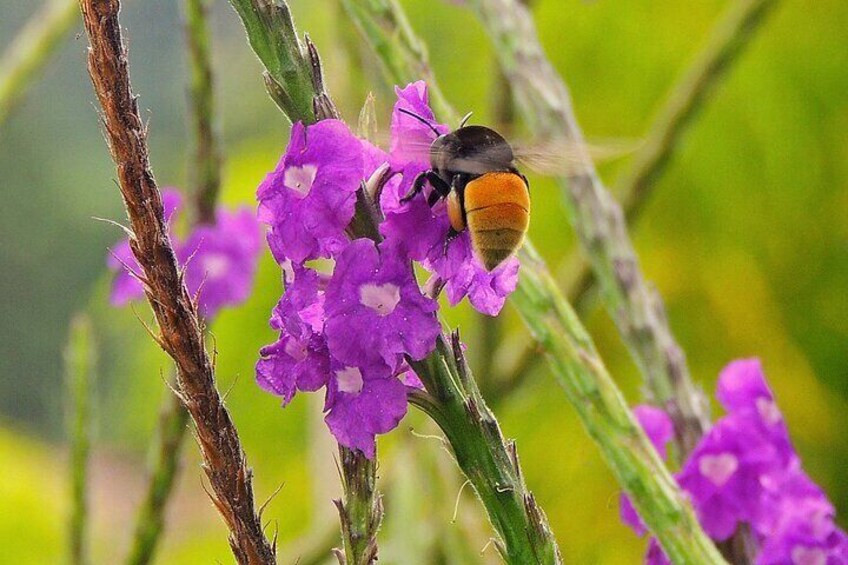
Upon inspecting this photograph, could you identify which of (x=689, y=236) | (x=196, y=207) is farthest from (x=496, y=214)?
(x=689, y=236)

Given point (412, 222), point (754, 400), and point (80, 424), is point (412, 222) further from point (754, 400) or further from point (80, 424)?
point (80, 424)

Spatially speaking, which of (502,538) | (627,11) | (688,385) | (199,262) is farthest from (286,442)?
(502,538)

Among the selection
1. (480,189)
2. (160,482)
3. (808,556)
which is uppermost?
(160,482)

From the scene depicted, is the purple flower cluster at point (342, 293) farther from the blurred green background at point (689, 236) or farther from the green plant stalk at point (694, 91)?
the blurred green background at point (689, 236)

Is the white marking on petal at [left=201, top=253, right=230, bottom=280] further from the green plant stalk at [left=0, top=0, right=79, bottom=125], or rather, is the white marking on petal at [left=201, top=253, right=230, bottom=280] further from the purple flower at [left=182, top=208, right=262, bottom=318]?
the green plant stalk at [left=0, top=0, right=79, bottom=125]

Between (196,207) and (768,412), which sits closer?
(768,412)

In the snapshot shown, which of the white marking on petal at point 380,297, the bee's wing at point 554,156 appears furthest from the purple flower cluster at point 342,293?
the bee's wing at point 554,156

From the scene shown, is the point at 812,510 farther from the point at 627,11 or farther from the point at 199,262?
the point at 627,11
